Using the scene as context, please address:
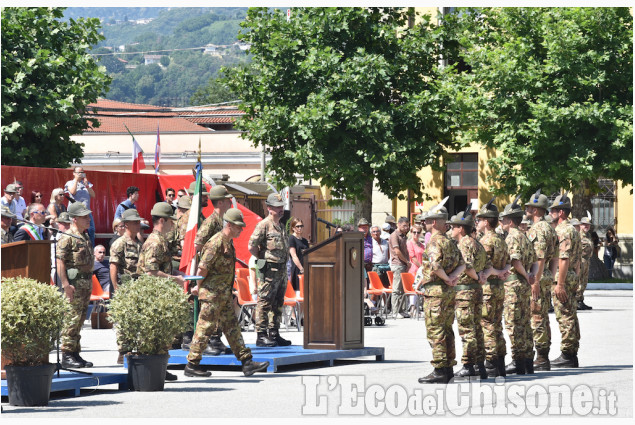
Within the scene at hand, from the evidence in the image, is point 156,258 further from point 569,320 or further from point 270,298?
point 569,320

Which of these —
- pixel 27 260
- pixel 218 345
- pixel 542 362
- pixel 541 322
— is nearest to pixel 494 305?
pixel 541 322

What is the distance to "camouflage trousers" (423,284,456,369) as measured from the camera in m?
12.6

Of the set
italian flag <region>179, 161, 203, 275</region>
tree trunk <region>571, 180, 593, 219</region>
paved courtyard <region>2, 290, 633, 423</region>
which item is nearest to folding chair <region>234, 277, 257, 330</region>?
paved courtyard <region>2, 290, 633, 423</region>

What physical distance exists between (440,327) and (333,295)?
120 inches

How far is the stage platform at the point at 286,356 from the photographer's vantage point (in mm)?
14125

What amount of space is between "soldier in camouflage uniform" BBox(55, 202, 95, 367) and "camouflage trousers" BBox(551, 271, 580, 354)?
560cm

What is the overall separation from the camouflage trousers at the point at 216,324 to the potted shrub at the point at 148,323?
30.8 inches

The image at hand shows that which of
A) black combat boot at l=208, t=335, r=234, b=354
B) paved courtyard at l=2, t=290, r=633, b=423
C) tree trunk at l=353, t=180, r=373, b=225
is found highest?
tree trunk at l=353, t=180, r=373, b=225

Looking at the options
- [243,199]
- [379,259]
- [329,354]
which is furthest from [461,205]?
[329,354]

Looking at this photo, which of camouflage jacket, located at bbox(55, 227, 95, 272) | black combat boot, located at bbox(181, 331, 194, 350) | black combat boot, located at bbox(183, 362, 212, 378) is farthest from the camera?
black combat boot, located at bbox(181, 331, 194, 350)

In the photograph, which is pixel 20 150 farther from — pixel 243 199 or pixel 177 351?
pixel 177 351

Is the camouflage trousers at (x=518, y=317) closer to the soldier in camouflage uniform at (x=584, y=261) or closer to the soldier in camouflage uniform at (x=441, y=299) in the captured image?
the soldier in camouflage uniform at (x=441, y=299)

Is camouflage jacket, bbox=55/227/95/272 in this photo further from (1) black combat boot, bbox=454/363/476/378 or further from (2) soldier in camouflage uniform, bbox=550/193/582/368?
(2) soldier in camouflage uniform, bbox=550/193/582/368

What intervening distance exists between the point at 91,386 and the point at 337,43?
2601 centimetres
